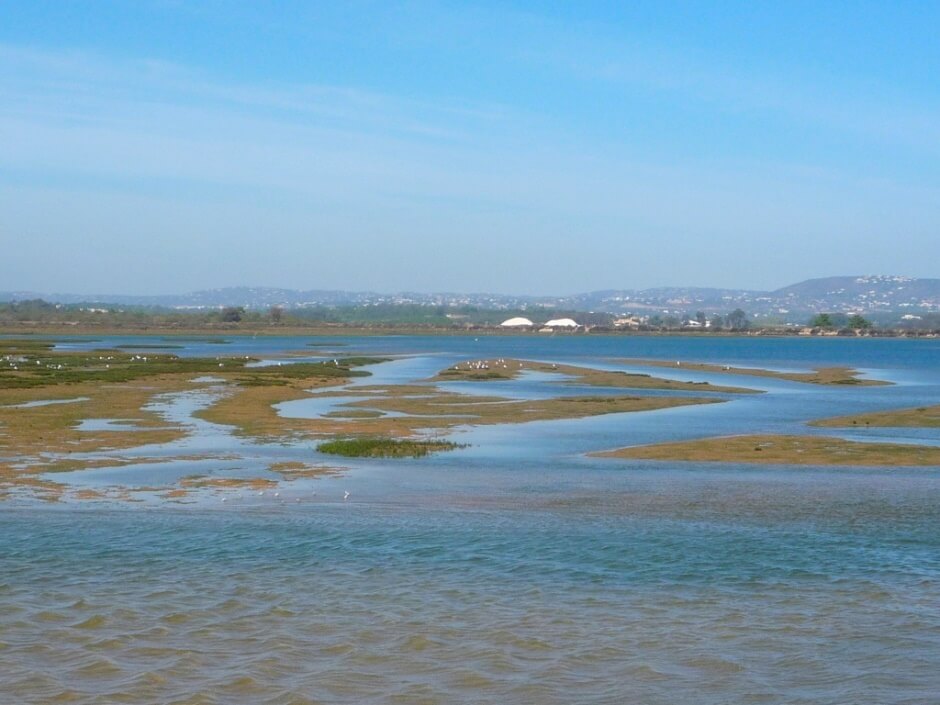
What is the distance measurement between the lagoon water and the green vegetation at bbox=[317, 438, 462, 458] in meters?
3.10

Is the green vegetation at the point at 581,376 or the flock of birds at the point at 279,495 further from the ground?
the flock of birds at the point at 279,495

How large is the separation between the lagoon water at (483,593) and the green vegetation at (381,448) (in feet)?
10.2

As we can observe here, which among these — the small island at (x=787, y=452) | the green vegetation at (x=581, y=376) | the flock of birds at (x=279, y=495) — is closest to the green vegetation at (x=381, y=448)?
the small island at (x=787, y=452)

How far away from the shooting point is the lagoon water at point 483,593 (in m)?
10.4

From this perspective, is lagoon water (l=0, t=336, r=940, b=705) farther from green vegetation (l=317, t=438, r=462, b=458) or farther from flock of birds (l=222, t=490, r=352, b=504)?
green vegetation (l=317, t=438, r=462, b=458)

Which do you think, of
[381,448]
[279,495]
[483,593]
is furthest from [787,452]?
[483,593]

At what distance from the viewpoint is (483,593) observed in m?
13.4

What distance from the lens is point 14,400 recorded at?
38.7m

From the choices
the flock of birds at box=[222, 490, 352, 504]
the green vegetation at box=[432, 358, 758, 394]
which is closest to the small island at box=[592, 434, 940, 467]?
the flock of birds at box=[222, 490, 352, 504]

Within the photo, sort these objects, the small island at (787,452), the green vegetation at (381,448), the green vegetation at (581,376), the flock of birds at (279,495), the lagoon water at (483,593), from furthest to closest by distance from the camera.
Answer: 1. the green vegetation at (581,376)
2. the green vegetation at (381,448)
3. the small island at (787,452)
4. the flock of birds at (279,495)
5. the lagoon water at (483,593)

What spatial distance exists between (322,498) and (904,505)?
9.98 metres

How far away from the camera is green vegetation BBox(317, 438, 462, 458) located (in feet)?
85.8

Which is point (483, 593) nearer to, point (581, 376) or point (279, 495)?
point (279, 495)

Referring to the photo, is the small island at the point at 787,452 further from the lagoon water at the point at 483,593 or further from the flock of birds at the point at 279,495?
the flock of birds at the point at 279,495
